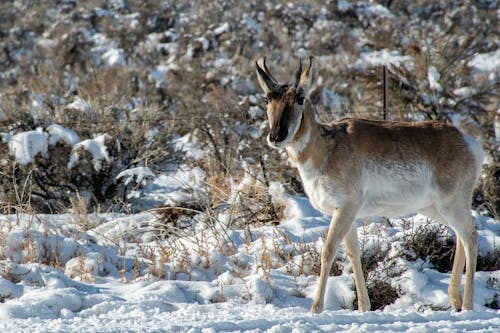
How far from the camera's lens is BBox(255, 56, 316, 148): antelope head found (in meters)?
4.86

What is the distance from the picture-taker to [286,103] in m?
4.95

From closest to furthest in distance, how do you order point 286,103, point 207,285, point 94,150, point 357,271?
point 286,103 < point 357,271 < point 207,285 < point 94,150

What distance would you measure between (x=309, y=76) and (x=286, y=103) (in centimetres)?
33

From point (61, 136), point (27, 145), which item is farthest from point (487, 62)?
point (27, 145)

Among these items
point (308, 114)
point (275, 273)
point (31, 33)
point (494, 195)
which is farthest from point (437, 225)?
point (31, 33)

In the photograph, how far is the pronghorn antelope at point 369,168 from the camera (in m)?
5.07

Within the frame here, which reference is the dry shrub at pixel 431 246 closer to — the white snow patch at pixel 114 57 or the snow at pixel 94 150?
the snow at pixel 94 150

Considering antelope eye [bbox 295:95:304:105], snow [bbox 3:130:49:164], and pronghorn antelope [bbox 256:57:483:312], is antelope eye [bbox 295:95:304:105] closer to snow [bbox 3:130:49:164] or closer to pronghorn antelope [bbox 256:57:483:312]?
pronghorn antelope [bbox 256:57:483:312]

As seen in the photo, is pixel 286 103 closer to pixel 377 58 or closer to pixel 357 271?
pixel 357 271

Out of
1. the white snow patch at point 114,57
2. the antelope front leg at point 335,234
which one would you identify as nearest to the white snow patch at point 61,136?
the antelope front leg at point 335,234

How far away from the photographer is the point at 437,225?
693 centimetres

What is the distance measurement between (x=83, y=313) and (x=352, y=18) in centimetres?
2702

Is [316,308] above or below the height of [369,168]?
below

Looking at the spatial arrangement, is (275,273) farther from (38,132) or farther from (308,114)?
(38,132)
